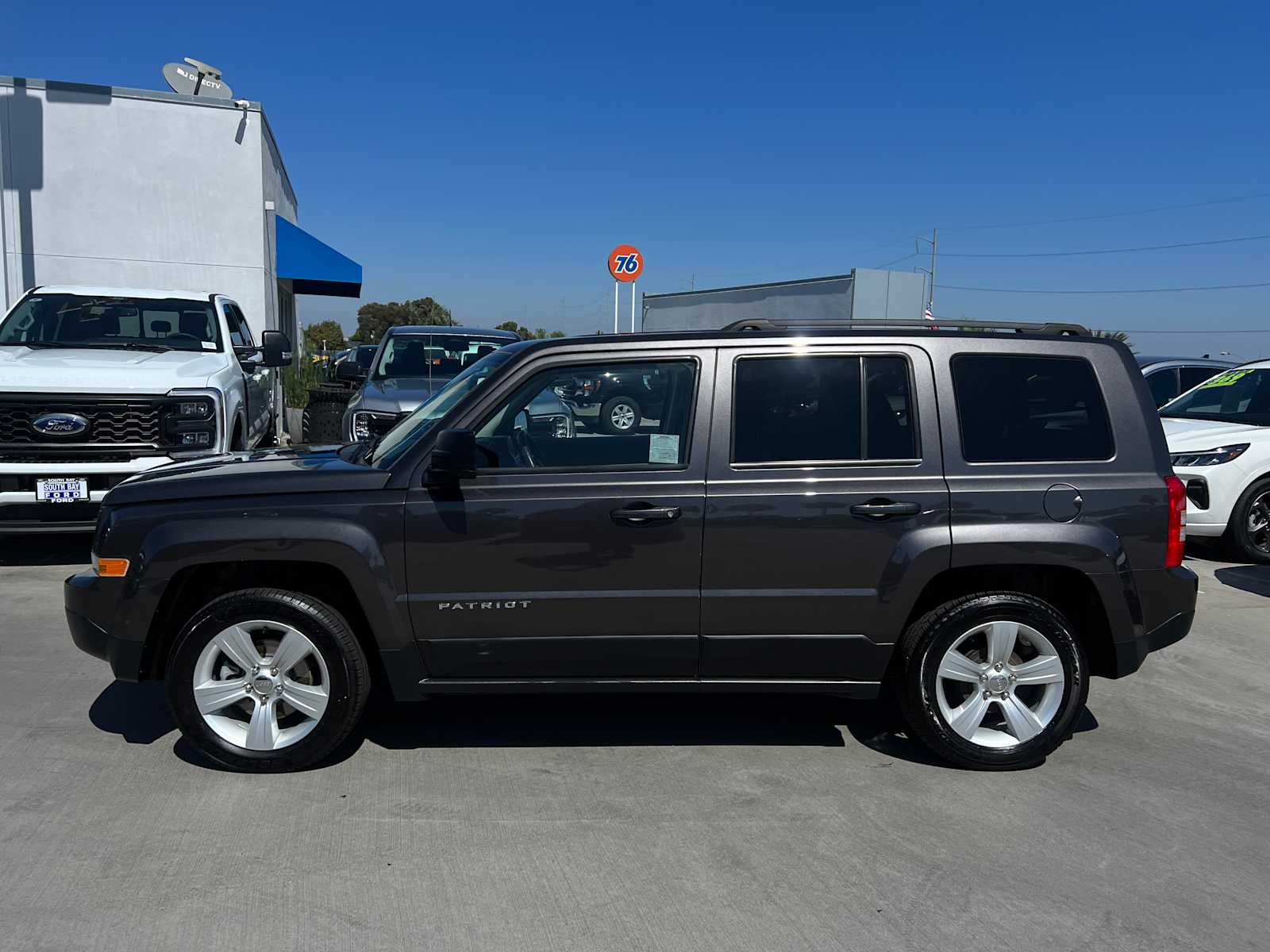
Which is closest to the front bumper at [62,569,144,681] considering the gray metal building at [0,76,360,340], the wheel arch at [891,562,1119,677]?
the wheel arch at [891,562,1119,677]

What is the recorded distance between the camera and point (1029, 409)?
4.30m

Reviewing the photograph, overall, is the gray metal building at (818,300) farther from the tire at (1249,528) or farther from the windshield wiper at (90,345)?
the windshield wiper at (90,345)

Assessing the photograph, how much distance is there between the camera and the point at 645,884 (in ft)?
11.1

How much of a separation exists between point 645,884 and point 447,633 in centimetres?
129

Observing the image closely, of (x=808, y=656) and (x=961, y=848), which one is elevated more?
(x=808, y=656)

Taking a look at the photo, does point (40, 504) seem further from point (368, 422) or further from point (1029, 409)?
point (1029, 409)

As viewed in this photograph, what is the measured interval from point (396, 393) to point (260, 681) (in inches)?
234

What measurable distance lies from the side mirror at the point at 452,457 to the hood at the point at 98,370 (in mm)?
4632

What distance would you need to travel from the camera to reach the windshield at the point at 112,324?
8781 millimetres

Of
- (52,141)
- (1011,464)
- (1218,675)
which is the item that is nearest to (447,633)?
(1011,464)

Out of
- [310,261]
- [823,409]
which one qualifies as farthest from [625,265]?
[823,409]

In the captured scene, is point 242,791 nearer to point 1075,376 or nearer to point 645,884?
point 645,884

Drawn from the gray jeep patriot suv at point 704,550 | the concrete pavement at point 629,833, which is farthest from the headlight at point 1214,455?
the gray jeep patriot suv at point 704,550

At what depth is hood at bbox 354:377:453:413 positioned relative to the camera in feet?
31.1
